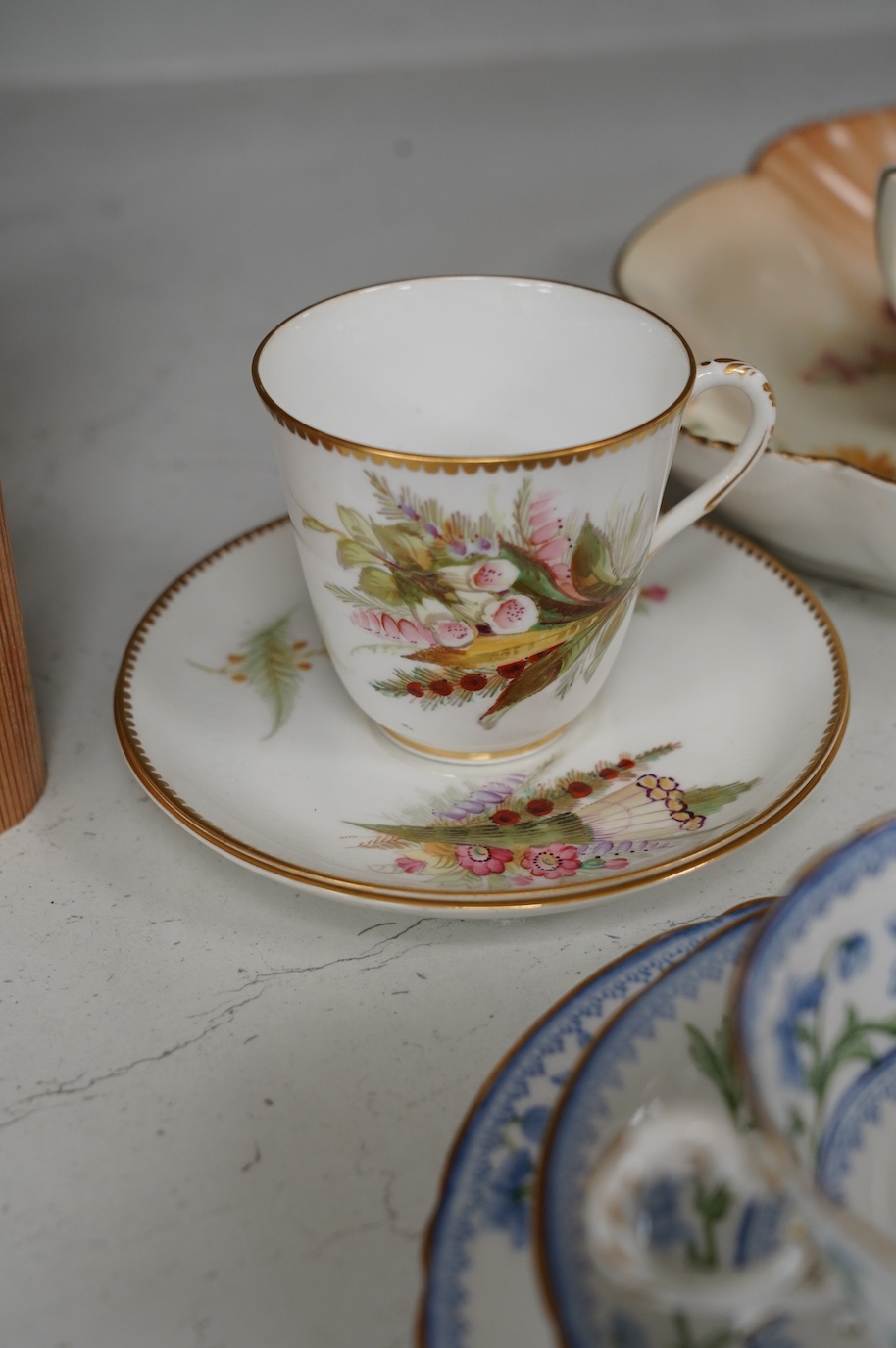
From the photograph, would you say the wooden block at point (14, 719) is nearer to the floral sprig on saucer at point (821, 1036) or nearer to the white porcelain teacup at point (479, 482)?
the white porcelain teacup at point (479, 482)

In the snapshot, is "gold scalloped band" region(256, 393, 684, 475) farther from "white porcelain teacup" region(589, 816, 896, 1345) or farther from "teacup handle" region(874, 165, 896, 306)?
"teacup handle" region(874, 165, 896, 306)

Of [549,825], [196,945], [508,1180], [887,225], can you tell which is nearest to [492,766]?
[549,825]

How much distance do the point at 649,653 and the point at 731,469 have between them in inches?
4.9

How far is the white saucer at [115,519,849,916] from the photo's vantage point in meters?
0.56

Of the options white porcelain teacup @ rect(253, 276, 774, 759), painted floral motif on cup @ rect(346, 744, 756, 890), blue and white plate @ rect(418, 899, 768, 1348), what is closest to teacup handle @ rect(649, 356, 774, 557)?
white porcelain teacup @ rect(253, 276, 774, 759)

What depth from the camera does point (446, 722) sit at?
0.63m

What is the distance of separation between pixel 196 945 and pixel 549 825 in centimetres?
17

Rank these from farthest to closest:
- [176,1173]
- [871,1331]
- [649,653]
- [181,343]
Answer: [181,343] → [649,653] → [176,1173] → [871,1331]

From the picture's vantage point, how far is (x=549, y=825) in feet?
1.98

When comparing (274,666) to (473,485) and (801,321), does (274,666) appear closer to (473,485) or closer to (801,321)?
(473,485)

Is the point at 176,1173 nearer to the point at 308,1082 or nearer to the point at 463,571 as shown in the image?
the point at 308,1082

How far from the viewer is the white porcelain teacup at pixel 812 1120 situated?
31 centimetres

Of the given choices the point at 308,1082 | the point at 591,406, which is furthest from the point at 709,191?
the point at 308,1082

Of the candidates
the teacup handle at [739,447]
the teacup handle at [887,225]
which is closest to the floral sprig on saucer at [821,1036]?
the teacup handle at [739,447]
